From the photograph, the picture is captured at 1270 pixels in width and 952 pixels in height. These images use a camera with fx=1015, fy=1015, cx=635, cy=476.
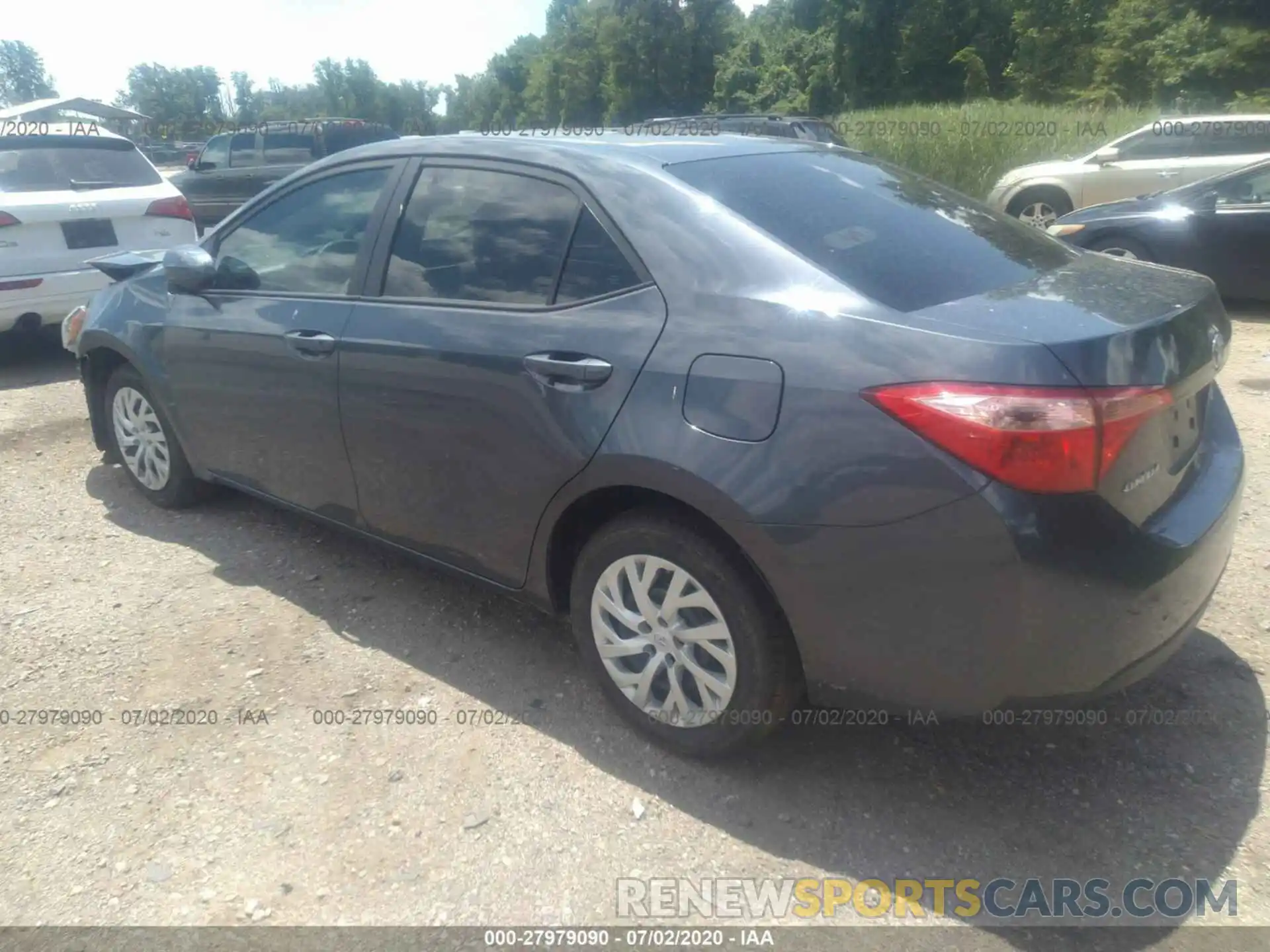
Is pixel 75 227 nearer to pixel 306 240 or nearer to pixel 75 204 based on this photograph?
pixel 75 204

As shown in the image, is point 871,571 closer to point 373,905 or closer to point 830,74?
point 373,905

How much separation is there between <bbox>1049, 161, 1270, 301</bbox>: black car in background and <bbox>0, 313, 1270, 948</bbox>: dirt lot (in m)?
5.45

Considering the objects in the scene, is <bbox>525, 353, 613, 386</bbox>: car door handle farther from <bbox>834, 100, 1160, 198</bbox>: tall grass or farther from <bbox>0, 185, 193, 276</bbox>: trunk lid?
<bbox>834, 100, 1160, 198</bbox>: tall grass

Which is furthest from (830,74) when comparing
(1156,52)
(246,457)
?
(246,457)

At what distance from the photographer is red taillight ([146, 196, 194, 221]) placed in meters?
7.73

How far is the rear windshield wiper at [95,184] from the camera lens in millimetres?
7434

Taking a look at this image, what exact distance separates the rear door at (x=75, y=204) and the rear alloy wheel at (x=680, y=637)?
19.4ft

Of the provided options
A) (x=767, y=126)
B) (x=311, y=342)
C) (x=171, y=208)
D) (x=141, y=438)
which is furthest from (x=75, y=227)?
(x=767, y=126)

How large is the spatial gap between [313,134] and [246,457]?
41.4 ft

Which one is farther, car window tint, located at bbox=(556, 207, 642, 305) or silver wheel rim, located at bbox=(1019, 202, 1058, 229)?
silver wheel rim, located at bbox=(1019, 202, 1058, 229)

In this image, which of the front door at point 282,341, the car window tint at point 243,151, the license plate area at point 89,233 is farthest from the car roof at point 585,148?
the car window tint at point 243,151

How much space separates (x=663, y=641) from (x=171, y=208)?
22.0 feet

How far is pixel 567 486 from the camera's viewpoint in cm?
Answer: 288

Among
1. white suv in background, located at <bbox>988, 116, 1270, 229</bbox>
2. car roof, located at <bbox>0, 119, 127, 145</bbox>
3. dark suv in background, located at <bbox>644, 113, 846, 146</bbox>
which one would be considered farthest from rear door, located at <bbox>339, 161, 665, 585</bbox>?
white suv in background, located at <bbox>988, 116, 1270, 229</bbox>
